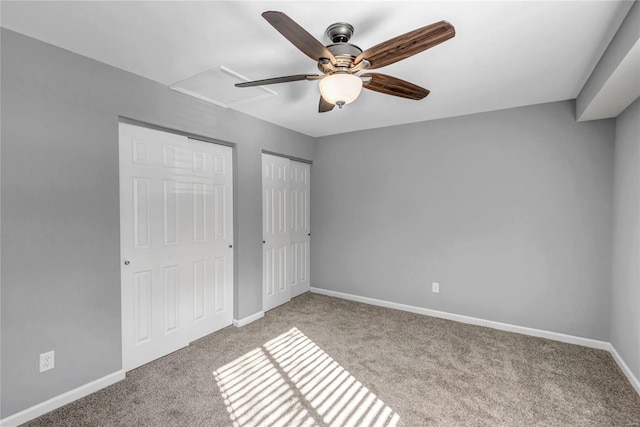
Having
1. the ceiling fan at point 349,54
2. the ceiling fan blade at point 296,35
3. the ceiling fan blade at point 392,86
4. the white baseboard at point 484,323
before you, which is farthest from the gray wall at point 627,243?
the ceiling fan blade at point 296,35

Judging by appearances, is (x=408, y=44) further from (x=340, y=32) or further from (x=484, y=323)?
(x=484, y=323)

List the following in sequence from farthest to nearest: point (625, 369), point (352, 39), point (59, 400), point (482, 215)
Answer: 1. point (482, 215)
2. point (625, 369)
3. point (59, 400)
4. point (352, 39)

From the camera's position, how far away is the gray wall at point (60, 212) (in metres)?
1.81

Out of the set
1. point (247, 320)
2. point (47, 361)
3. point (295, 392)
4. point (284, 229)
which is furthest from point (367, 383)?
point (284, 229)

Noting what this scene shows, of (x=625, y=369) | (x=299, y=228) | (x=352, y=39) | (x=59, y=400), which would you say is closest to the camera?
(x=352, y=39)

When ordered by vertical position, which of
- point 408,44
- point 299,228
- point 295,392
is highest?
point 408,44

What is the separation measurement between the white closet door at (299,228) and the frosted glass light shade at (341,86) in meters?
2.54

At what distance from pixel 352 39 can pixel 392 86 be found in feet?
1.25

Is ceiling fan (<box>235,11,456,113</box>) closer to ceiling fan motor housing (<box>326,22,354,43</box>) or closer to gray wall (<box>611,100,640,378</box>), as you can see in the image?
ceiling fan motor housing (<box>326,22,354,43</box>)

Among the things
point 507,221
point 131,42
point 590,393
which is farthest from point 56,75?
point 590,393

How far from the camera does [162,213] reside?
2.66 m

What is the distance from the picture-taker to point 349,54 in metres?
1.69

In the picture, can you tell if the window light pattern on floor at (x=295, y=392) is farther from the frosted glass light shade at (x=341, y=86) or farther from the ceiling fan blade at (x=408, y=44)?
the ceiling fan blade at (x=408, y=44)

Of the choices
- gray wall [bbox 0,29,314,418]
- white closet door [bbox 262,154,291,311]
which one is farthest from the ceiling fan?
white closet door [bbox 262,154,291,311]
